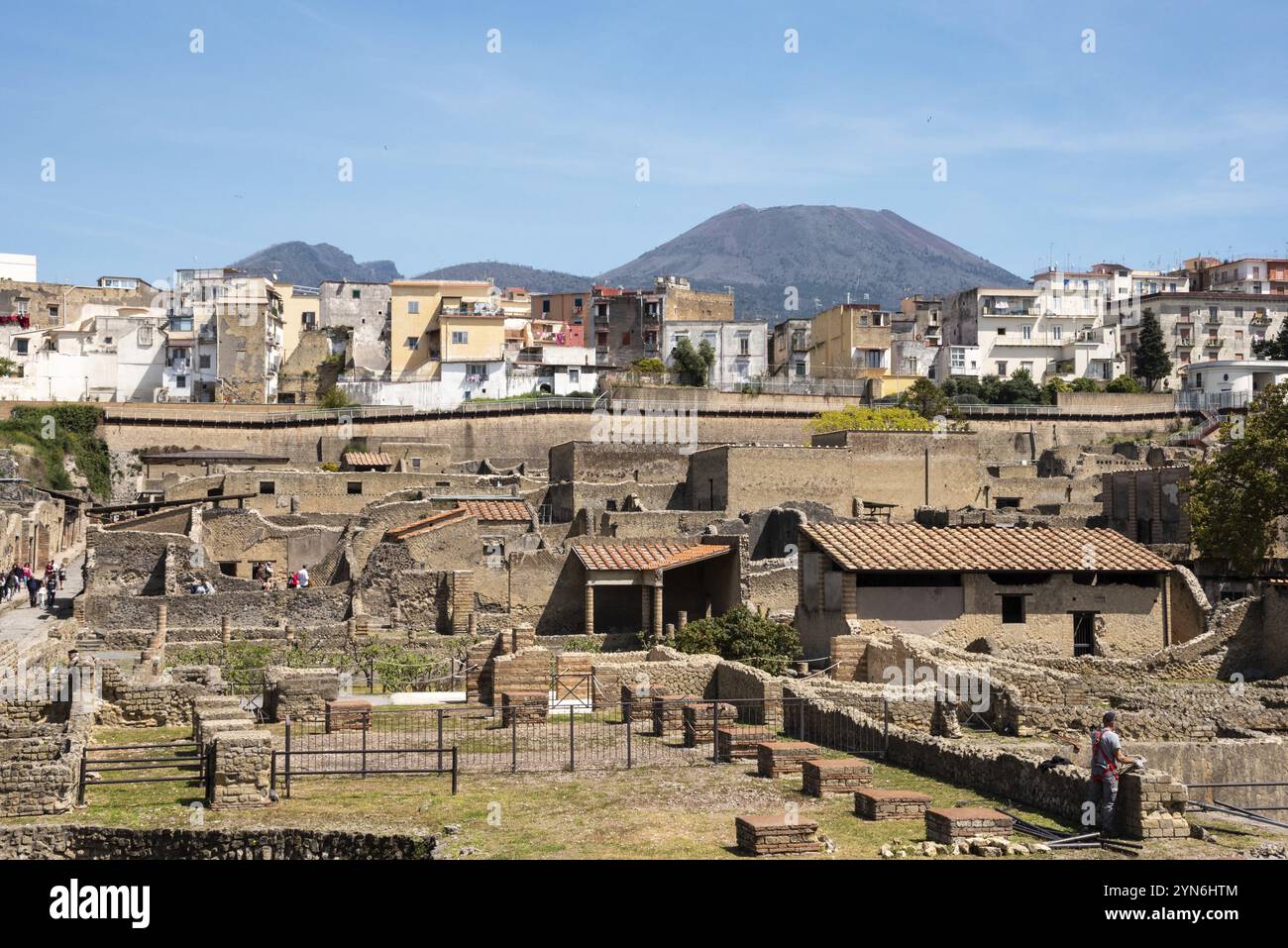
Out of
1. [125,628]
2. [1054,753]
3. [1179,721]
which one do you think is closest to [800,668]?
[1179,721]

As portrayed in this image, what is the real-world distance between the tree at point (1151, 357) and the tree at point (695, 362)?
25868mm

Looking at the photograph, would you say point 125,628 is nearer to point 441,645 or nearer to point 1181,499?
point 441,645

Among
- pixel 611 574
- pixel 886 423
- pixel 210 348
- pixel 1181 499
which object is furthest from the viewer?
pixel 210 348

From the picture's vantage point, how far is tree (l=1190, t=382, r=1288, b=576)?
120 feet

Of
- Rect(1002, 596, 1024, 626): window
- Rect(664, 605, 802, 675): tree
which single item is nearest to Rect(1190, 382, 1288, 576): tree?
Rect(1002, 596, 1024, 626): window

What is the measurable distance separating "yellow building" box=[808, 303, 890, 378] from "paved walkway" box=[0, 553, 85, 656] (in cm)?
5774

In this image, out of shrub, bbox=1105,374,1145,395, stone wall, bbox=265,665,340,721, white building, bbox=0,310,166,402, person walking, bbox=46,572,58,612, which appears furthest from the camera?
shrub, bbox=1105,374,1145,395

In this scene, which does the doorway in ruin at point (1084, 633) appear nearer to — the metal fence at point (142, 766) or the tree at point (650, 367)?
the metal fence at point (142, 766)

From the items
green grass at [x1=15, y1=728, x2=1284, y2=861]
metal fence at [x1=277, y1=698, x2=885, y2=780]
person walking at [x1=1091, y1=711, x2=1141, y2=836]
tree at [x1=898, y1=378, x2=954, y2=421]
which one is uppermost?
tree at [x1=898, y1=378, x2=954, y2=421]

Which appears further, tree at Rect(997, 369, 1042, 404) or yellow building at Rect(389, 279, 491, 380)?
yellow building at Rect(389, 279, 491, 380)

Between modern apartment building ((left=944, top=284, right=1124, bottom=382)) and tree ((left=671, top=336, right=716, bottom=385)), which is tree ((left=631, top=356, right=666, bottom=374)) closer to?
tree ((left=671, top=336, right=716, bottom=385))

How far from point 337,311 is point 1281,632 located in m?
72.7
